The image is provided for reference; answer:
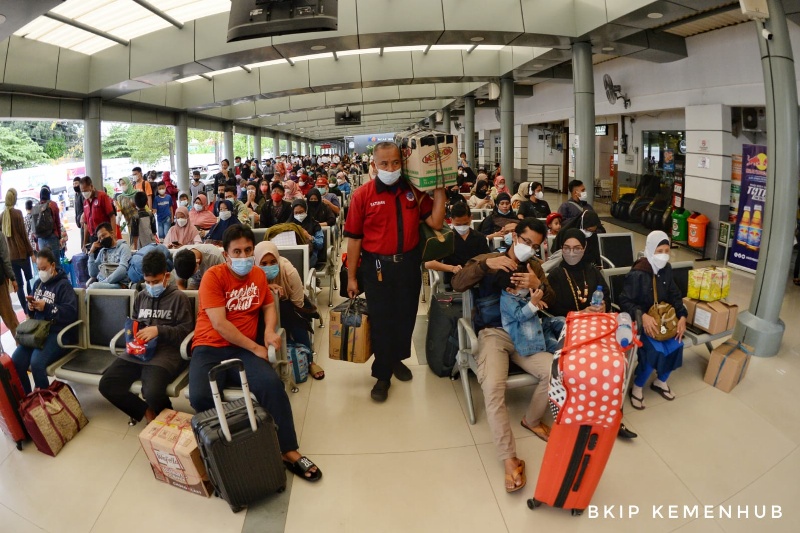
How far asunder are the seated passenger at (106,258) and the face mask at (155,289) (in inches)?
62.0

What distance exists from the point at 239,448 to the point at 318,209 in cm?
543

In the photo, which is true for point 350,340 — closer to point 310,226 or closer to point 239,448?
point 239,448

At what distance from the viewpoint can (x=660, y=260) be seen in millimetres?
4035

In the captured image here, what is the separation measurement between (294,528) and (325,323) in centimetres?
342

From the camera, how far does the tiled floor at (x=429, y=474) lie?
111 inches

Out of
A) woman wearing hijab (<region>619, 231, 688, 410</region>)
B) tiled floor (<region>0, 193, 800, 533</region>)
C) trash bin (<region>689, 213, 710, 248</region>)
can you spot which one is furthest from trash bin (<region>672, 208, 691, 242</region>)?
woman wearing hijab (<region>619, 231, 688, 410</region>)

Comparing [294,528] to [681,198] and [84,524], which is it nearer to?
[84,524]

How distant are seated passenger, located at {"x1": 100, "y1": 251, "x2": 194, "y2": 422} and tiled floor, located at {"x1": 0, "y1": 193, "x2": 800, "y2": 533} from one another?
340mm

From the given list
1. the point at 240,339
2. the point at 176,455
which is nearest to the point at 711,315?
the point at 240,339

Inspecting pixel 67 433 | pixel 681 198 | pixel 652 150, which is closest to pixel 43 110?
pixel 67 433

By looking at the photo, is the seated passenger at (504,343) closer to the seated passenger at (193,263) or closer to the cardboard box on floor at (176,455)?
the cardboard box on floor at (176,455)

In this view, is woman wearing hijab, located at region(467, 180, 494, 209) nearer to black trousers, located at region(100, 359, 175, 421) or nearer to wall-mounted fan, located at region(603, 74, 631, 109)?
wall-mounted fan, located at region(603, 74, 631, 109)

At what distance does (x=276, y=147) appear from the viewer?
114 ft

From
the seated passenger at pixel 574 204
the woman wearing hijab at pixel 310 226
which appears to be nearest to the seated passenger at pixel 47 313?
the woman wearing hijab at pixel 310 226
